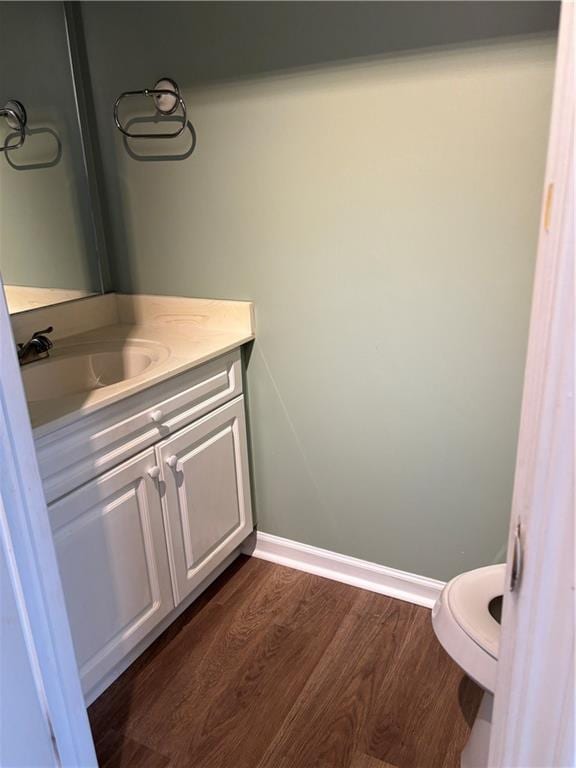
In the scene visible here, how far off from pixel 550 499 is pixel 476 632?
0.90m

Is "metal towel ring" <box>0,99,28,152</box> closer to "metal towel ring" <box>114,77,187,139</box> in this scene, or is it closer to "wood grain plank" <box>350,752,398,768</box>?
"metal towel ring" <box>114,77,187,139</box>

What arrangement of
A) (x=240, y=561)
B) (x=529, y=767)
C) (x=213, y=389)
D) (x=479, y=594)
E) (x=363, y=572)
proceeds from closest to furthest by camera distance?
(x=529, y=767) → (x=479, y=594) → (x=213, y=389) → (x=363, y=572) → (x=240, y=561)

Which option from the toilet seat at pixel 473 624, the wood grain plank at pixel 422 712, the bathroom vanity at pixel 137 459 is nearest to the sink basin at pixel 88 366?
the bathroom vanity at pixel 137 459

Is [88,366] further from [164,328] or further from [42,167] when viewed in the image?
[42,167]

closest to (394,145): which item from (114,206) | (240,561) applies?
(114,206)

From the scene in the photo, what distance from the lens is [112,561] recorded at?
149 centimetres

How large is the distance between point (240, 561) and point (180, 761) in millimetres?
811

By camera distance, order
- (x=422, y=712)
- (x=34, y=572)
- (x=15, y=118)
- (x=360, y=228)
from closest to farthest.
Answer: (x=34, y=572) → (x=422, y=712) → (x=360, y=228) → (x=15, y=118)

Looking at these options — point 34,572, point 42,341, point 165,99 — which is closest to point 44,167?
point 165,99

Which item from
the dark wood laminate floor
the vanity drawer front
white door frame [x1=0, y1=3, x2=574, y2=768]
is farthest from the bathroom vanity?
white door frame [x1=0, y1=3, x2=574, y2=768]

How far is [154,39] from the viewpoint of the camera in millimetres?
1779

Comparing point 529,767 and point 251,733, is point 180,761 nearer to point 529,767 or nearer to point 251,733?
point 251,733

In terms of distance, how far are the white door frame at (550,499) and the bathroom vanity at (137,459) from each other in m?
1.03

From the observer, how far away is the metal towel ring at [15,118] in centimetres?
175
